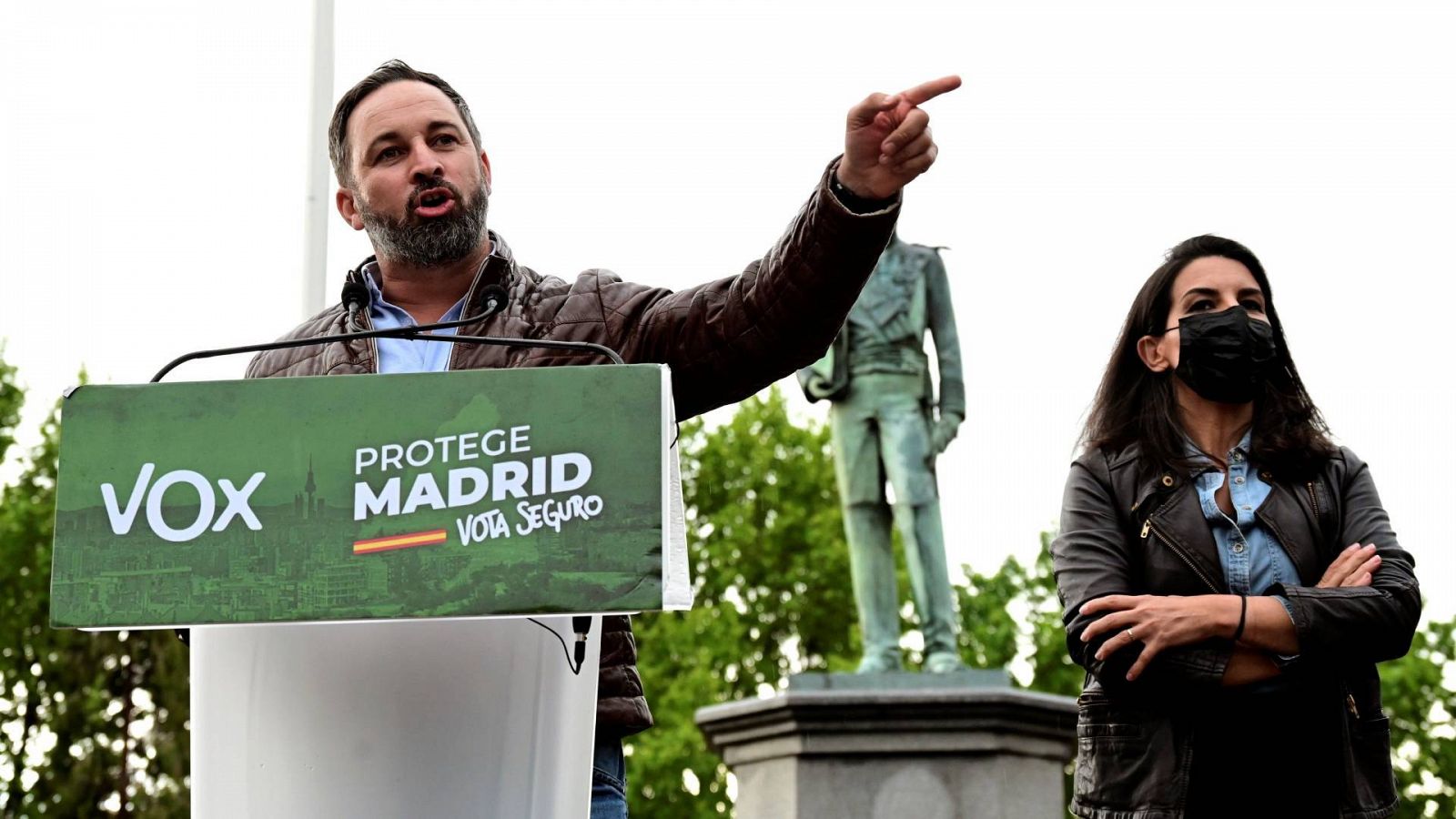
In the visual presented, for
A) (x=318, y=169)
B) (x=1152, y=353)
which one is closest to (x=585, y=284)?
(x=1152, y=353)

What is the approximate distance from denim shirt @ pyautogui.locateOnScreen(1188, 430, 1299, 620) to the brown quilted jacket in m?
0.96

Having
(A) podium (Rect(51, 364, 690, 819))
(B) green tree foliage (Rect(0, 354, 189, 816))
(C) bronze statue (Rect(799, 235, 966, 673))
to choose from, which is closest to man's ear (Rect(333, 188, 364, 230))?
(A) podium (Rect(51, 364, 690, 819))

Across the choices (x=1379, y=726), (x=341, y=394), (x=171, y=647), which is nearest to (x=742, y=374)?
(x=341, y=394)

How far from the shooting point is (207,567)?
1.56 meters

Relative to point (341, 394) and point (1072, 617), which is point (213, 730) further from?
point (1072, 617)

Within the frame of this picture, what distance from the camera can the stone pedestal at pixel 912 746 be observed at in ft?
30.0

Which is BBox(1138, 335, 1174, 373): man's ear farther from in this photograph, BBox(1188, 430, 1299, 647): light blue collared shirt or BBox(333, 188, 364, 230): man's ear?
BBox(333, 188, 364, 230): man's ear

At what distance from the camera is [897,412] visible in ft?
34.3

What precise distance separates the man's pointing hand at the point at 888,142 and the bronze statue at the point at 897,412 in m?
8.20

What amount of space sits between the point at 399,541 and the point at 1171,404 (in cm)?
191

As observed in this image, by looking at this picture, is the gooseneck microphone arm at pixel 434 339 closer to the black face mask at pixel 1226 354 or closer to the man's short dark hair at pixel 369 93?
the man's short dark hair at pixel 369 93

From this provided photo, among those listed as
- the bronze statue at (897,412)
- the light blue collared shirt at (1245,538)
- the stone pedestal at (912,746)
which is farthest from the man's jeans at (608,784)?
the bronze statue at (897,412)

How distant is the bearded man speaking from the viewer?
2.15 metres

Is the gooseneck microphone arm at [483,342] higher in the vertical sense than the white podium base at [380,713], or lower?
higher
